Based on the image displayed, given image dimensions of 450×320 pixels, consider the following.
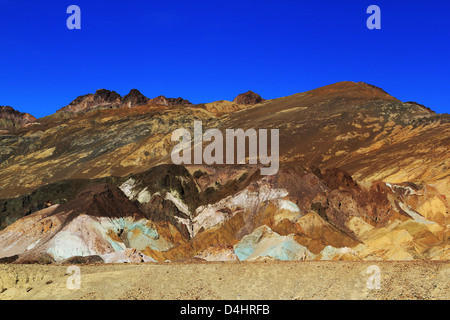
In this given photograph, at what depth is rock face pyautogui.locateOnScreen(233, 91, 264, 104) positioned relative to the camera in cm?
19112

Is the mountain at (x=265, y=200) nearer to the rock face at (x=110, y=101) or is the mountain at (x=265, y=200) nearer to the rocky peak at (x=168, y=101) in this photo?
the rock face at (x=110, y=101)

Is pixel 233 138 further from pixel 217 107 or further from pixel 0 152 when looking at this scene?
pixel 0 152

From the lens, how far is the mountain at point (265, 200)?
1955 inches

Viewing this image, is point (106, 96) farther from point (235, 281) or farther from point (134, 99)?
point (235, 281)

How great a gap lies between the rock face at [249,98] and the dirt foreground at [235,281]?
16584 cm

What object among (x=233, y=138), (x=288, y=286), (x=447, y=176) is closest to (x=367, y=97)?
(x=233, y=138)

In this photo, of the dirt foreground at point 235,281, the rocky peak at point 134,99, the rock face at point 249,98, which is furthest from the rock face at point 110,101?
the dirt foreground at point 235,281

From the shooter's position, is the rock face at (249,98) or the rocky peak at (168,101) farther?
the rocky peak at (168,101)

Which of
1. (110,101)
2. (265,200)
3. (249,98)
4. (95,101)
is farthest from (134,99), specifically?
(265,200)

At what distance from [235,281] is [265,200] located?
37673mm

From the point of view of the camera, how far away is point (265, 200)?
61188mm

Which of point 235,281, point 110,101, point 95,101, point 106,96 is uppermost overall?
point 106,96

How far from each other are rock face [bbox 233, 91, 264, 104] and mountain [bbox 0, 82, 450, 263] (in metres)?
64.0

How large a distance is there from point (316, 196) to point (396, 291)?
40.4 metres
